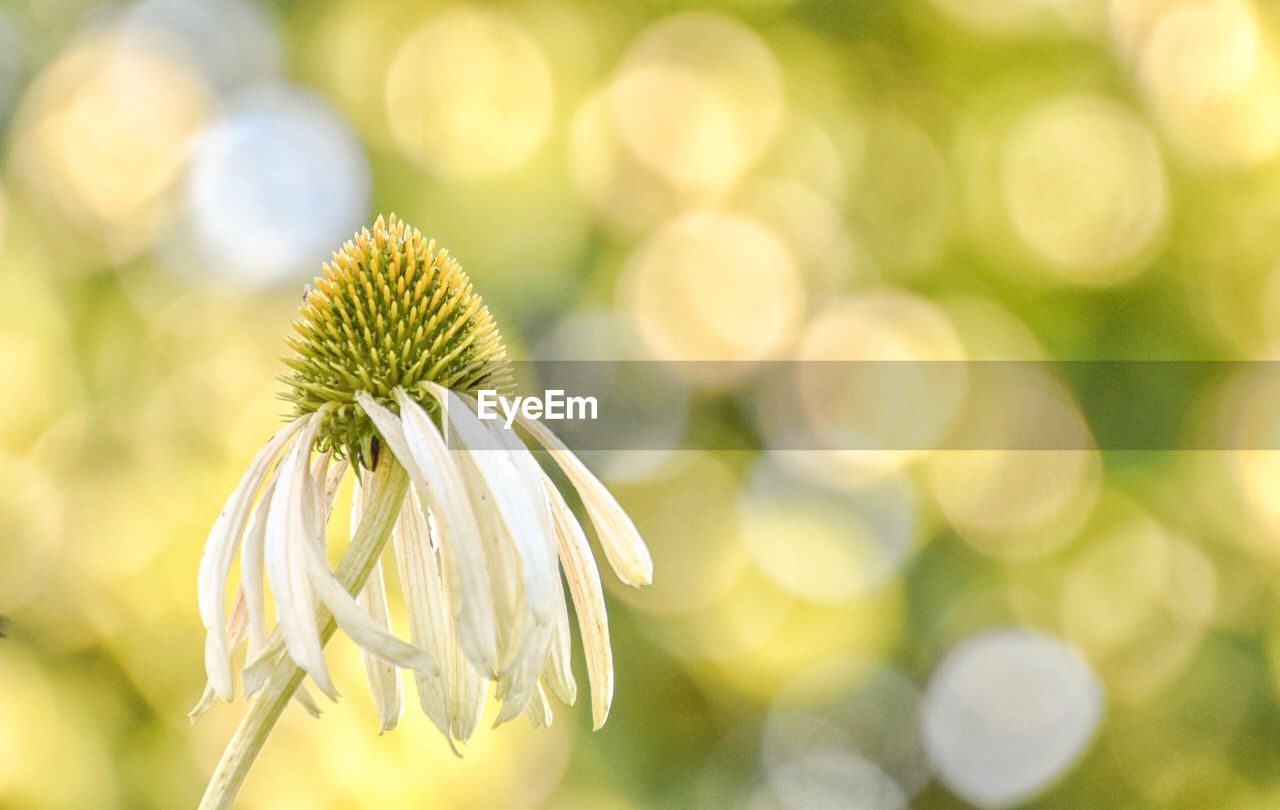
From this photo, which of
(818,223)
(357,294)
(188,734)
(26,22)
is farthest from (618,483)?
(357,294)

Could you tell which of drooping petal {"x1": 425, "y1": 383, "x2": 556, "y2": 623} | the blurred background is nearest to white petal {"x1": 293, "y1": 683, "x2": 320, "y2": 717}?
drooping petal {"x1": 425, "y1": 383, "x2": 556, "y2": 623}

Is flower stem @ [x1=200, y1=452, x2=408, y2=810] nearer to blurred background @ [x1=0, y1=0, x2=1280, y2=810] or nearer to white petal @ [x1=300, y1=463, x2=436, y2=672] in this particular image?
white petal @ [x1=300, y1=463, x2=436, y2=672]

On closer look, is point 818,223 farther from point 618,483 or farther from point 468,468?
point 468,468

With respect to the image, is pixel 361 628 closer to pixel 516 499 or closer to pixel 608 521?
pixel 516 499

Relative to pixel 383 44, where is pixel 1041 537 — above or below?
below

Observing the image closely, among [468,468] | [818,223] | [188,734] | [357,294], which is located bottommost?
[188,734]

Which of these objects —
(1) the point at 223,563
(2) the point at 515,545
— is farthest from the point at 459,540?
(1) the point at 223,563
